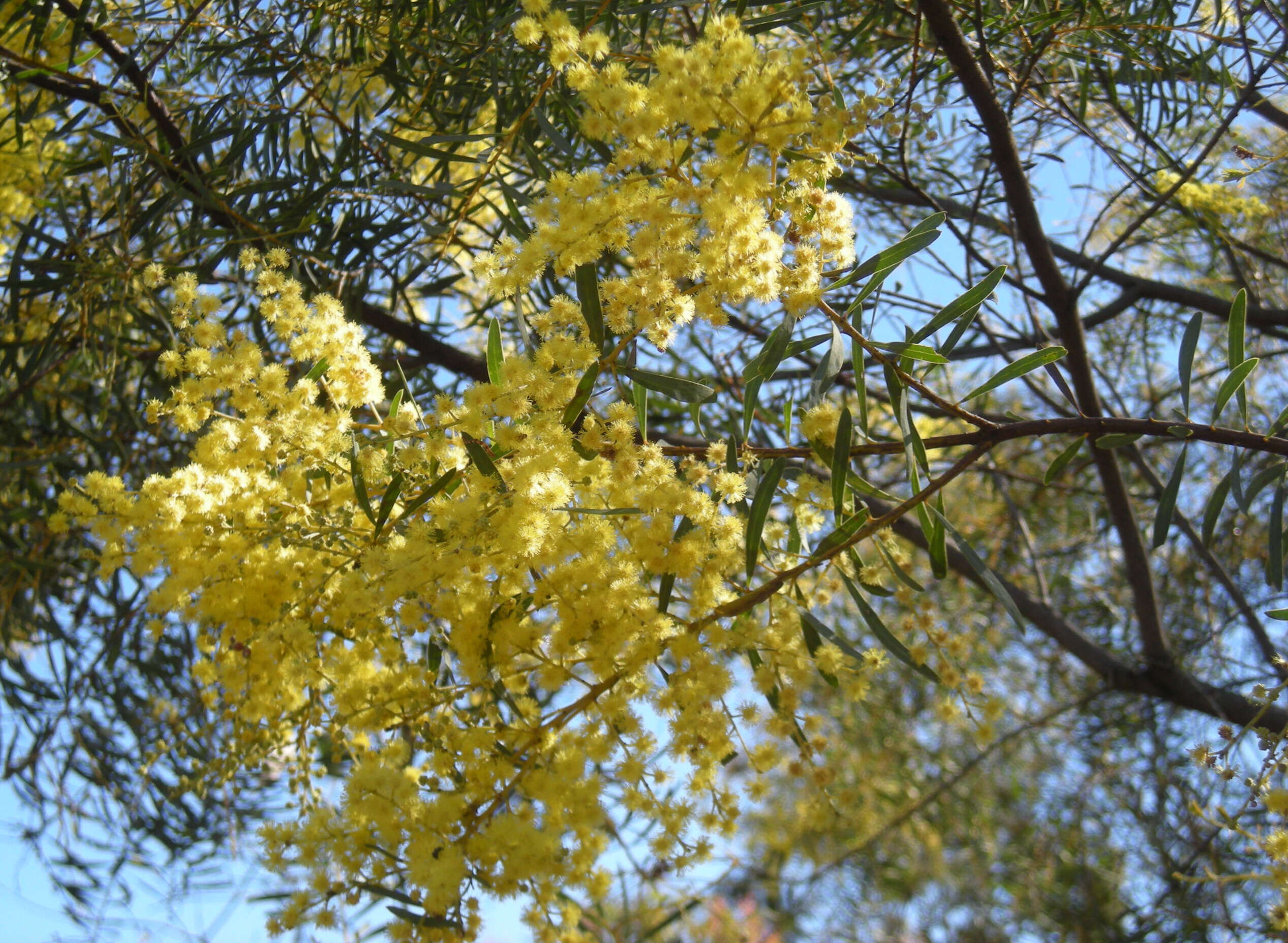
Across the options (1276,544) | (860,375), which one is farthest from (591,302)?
(1276,544)

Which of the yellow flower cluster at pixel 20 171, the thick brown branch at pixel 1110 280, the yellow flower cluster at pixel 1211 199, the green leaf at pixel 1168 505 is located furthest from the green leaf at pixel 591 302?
the yellow flower cluster at pixel 1211 199

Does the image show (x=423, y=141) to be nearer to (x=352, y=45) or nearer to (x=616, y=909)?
(x=352, y=45)

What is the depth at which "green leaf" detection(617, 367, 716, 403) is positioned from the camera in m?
1.27

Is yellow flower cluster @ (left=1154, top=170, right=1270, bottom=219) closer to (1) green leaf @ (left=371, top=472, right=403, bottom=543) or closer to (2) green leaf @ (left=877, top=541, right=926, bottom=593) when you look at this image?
(2) green leaf @ (left=877, top=541, right=926, bottom=593)

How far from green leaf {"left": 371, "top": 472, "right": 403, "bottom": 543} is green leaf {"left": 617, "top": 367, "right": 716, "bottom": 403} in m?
0.32

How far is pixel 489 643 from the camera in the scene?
114cm

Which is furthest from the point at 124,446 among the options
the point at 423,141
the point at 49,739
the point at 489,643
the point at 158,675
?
the point at 489,643

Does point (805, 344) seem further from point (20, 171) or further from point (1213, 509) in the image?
point (20, 171)

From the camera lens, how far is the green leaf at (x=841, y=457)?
1.14 meters

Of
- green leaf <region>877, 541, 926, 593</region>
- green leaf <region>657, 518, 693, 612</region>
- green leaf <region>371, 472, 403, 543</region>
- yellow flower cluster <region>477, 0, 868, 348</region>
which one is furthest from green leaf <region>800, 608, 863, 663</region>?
green leaf <region>371, 472, 403, 543</region>

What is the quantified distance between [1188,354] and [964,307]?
1.03 feet

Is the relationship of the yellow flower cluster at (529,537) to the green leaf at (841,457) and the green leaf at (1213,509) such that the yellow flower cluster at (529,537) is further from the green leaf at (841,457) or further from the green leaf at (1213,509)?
the green leaf at (1213,509)

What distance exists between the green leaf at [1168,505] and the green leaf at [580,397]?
0.72 meters

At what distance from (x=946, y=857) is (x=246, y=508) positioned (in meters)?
3.33
